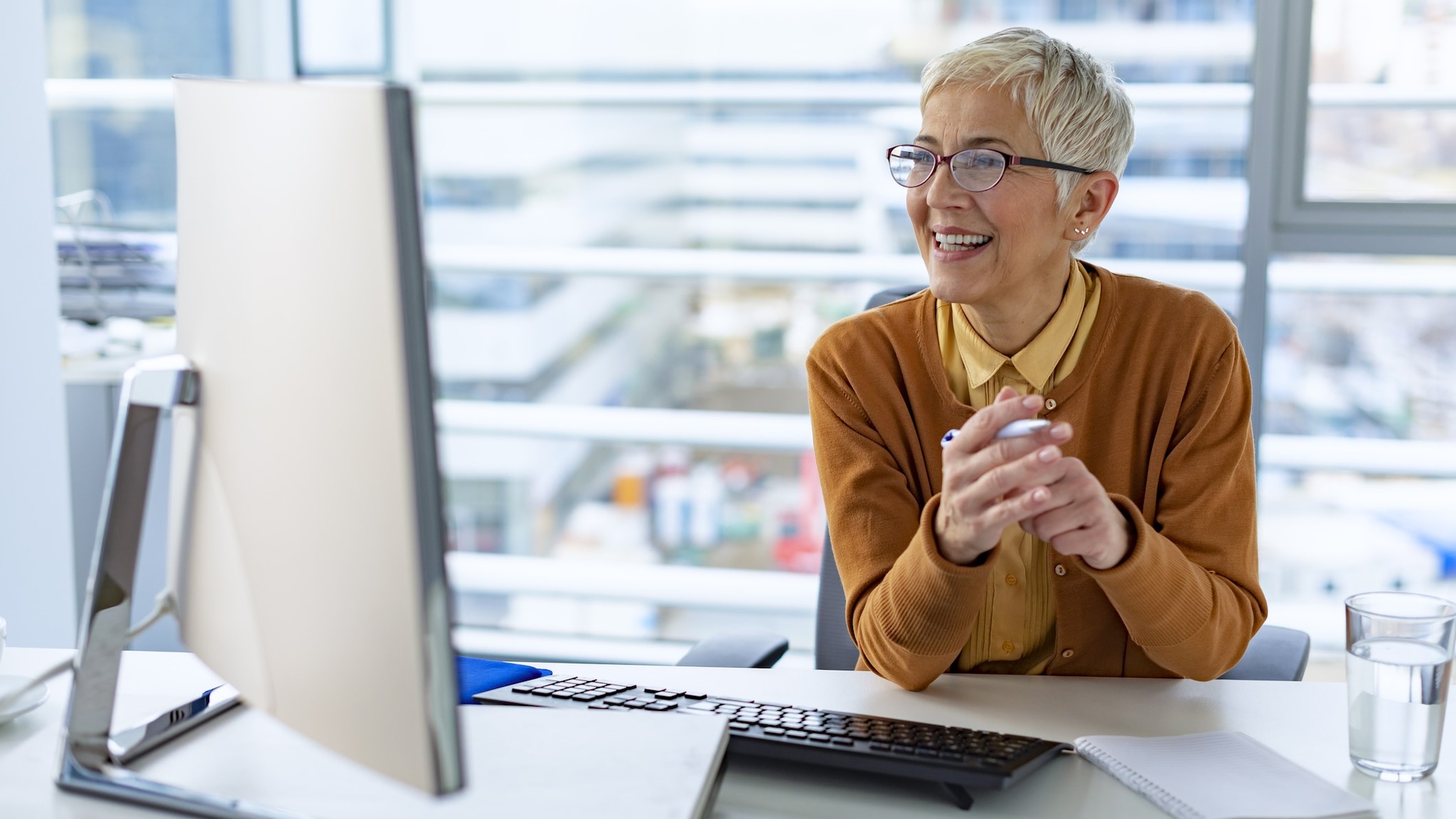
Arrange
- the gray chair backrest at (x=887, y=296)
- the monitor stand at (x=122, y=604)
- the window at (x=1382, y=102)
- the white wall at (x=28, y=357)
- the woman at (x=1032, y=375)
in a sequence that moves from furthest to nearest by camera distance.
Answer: the window at (x=1382, y=102) < the white wall at (x=28, y=357) < the gray chair backrest at (x=887, y=296) < the woman at (x=1032, y=375) < the monitor stand at (x=122, y=604)

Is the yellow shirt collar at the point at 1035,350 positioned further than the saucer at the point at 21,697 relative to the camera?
Yes

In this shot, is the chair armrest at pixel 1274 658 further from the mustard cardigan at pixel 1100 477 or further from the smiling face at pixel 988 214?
the smiling face at pixel 988 214

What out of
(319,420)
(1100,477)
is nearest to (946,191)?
(1100,477)

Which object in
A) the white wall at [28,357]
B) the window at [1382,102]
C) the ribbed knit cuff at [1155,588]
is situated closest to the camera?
the ribbed knit cuff at [1155,588]

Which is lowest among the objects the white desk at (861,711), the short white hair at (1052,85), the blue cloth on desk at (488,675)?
the white desk at (861,711)

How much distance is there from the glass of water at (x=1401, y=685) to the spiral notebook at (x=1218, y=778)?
0.06 m

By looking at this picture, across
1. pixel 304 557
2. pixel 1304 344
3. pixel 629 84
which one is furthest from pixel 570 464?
pixel 304 557

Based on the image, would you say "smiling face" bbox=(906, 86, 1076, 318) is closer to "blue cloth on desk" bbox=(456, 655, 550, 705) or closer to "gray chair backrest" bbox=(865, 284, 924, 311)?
"gray chair backrest" bbox=(865, 284, 924, 311)

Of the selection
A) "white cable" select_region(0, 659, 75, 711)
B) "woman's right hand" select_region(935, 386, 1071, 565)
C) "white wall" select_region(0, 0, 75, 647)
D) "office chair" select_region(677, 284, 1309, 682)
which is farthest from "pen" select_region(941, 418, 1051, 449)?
"white wall" select_region(0, 0, 75, 647)

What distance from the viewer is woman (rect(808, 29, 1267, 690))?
133 cm

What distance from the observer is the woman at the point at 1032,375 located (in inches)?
52.5

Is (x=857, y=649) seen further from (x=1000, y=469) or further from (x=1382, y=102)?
(x=1382, y=102)

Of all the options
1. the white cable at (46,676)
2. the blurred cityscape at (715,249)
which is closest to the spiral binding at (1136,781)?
the white cable at (46,676)

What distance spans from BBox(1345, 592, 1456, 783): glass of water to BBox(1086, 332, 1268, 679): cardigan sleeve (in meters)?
0.22
